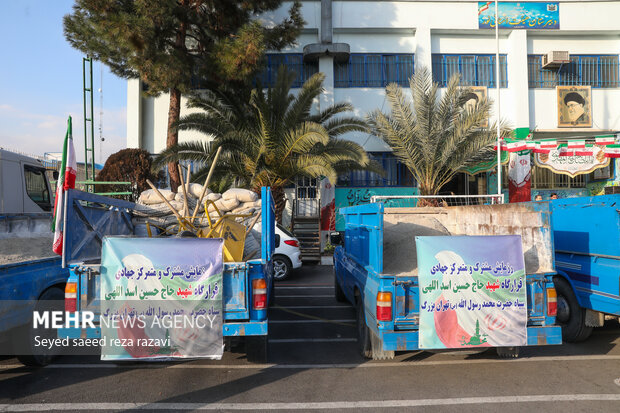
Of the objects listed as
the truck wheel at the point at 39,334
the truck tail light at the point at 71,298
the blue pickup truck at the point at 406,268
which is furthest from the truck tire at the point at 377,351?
the truck wheel at the point at 39,334

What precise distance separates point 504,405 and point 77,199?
195 inches

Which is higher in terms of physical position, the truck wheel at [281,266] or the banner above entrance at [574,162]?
the banner above entrance at [574,162]

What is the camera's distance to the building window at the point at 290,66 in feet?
60.3

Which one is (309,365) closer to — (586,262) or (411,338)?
(411,338)

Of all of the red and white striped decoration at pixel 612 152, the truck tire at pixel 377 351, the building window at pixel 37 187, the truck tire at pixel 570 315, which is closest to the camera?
the truck tire at pixel 377 351

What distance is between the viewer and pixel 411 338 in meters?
4.05

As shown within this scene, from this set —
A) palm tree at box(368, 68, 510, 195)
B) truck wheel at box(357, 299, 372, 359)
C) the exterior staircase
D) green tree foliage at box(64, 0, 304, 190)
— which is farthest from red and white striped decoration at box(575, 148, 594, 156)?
truck wheel at box(357, 299, 372, 359)

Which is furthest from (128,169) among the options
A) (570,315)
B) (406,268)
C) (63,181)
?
(570,315)

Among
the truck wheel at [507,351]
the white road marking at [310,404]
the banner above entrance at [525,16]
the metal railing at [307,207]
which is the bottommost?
the white road marking at [310,404]

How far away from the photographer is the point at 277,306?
26.1 ft

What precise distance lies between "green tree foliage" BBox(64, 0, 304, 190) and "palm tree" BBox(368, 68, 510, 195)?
16.9ft

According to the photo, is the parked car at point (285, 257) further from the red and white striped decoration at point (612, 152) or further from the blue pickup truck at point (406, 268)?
the red and white striped decoration at point (612, 152)

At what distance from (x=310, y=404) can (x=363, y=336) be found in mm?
1384

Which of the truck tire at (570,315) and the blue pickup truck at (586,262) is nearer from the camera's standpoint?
the blue pickup truck at (586,262)
